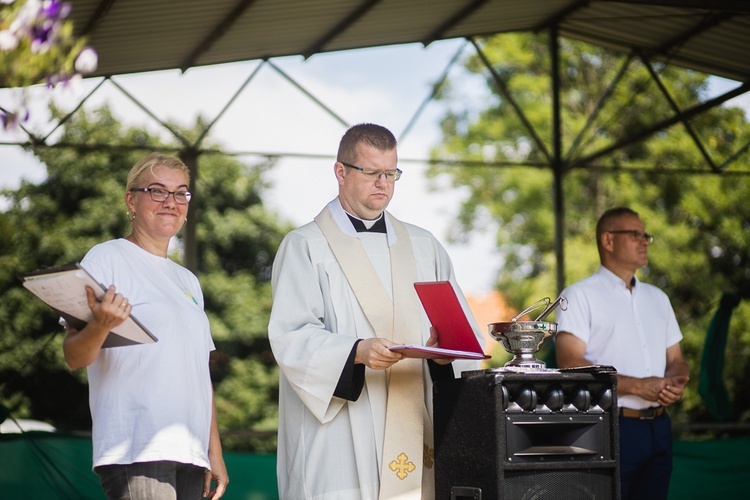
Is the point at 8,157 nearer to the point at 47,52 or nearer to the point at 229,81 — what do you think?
the point at 229,81

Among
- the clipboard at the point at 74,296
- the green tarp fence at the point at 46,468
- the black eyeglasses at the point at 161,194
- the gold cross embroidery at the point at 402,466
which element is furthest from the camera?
the green tarp fence at the point at 46,468

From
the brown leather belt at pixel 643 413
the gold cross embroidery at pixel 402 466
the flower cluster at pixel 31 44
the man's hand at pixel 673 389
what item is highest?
the flower cluster at pixel 31 44

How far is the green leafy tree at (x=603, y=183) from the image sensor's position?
60.0ft

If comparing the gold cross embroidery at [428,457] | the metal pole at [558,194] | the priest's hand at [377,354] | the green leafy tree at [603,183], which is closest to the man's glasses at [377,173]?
the priest's hand at [377,354]

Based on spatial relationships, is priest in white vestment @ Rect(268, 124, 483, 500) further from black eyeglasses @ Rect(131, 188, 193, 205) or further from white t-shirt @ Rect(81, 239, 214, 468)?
black eyeglasses @ Rect(131, 188, 193, 205)

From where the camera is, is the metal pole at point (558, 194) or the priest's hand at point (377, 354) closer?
the priest's hand at point (377, 354)

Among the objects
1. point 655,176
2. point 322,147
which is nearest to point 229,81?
point 322,147

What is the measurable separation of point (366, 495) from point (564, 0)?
6415mm

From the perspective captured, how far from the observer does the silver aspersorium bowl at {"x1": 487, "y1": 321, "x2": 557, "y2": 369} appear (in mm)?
3221

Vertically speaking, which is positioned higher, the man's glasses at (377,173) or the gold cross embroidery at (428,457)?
the man's glasses at (377,173)

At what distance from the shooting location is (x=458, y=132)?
2191 cm

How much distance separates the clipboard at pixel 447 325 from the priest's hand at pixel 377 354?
4 centimetres

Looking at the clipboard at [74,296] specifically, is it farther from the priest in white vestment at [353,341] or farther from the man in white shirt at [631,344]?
the man in white shirt at [631,344]

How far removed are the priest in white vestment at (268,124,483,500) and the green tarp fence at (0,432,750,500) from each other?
2760mm
